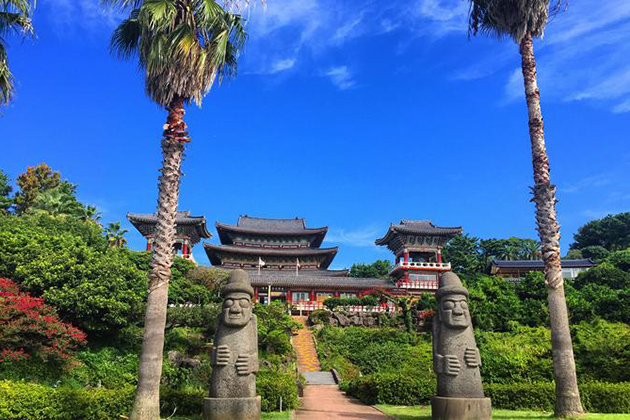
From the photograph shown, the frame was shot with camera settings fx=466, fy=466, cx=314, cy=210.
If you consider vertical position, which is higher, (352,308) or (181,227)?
(181,227)

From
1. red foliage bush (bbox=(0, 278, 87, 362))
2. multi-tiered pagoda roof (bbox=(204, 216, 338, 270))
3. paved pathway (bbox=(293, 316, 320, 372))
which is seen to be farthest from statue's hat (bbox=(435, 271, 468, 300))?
multi-tiered pagoda roof (bbox=(204, 216, 338, 270))

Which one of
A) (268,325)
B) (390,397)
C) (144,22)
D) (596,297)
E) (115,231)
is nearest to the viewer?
(144,22)

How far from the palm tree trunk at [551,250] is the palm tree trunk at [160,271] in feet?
29.6

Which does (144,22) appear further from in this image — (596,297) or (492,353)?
(596,297)

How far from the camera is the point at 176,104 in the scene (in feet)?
36.7

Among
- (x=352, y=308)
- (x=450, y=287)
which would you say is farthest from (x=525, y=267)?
(x=450, y=287)

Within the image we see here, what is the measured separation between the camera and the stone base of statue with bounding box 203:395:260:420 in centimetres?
910

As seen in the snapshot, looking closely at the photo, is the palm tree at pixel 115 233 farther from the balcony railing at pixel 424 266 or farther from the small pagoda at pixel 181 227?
the balcony railing at pixel 424 266

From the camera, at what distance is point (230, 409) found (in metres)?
9.13

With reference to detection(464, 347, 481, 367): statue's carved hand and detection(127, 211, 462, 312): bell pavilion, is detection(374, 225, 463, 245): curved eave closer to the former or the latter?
detection(127, 211, 462, 312): bell pavilion

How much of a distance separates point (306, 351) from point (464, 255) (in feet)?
124

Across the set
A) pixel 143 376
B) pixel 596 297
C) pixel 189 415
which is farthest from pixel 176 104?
pixel 596 297

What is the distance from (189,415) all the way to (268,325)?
1187 cm

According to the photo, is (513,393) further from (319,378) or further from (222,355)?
(319,378)
